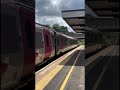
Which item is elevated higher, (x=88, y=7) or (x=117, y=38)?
(x=88, y=7)

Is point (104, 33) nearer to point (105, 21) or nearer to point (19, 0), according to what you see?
point (105, 21)

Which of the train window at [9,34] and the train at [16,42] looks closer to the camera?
the train window at [9,34]

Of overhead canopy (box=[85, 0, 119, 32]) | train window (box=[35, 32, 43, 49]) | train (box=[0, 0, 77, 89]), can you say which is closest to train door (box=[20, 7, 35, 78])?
train (box=[0, 0, 77, 89])

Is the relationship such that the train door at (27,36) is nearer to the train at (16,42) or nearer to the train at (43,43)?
the train at (16,42)

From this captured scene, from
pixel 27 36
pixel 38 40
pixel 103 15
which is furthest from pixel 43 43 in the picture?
pixel 103 15

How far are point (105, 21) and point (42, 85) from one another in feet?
23.8

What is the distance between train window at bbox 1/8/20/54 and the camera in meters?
7.30

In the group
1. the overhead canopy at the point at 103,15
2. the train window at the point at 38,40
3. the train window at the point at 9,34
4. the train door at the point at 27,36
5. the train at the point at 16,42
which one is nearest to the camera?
the overhead canopy at the point at 103,15

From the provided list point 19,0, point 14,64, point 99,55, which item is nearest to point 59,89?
point 14,64

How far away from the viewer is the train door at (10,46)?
7.33m

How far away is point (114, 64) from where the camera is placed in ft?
12.9

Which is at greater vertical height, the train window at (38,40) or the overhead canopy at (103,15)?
the overhead canopy at (103,15)

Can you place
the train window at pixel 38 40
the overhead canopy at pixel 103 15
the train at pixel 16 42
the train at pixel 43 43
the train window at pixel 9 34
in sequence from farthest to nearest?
the train at pixel 43 43 < the train window at pixel 38 40 < the train at pixel 16 42 < the train window at pixel 9 34 < the overhead canopy at pixel 103 15

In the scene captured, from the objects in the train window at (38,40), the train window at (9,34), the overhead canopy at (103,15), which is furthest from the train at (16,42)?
the train window at (38,40)
